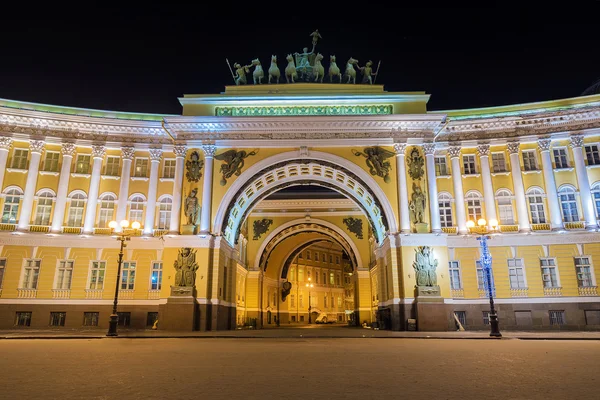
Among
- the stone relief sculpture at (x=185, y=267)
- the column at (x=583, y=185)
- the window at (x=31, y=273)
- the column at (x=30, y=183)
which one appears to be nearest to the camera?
the stone relief sculpture at (x=185, y=267)

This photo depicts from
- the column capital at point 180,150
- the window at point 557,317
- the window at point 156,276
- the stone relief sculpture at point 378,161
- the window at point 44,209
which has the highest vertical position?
the column capital at point 180,150

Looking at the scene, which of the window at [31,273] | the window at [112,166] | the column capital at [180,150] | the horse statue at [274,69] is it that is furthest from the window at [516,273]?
the window at [31,273]

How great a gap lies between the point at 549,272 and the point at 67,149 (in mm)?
35668

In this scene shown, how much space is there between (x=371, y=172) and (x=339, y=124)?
418 centimetres

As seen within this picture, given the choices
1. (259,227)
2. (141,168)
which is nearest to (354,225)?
(259,227)

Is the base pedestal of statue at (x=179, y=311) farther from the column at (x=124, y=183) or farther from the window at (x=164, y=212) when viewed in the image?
the column at (x=124, y=183)

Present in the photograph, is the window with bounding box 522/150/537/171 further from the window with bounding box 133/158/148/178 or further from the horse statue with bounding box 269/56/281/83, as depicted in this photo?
the window with bounding box 133/158/148/178

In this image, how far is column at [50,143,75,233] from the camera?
30719 mm

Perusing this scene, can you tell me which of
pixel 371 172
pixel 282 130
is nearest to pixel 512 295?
pixel 371 172

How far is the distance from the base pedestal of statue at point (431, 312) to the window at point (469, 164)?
1018cm

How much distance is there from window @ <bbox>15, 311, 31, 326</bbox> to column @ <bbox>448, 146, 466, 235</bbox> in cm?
3071

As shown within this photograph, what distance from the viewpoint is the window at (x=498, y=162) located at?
104 ft

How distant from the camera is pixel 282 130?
31328 mm

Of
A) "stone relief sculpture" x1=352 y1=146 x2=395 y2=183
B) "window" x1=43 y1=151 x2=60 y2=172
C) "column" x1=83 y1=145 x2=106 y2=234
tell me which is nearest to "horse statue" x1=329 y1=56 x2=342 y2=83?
"stone relief sculpture" x1=352 y1=146 x2=395 y2=183
